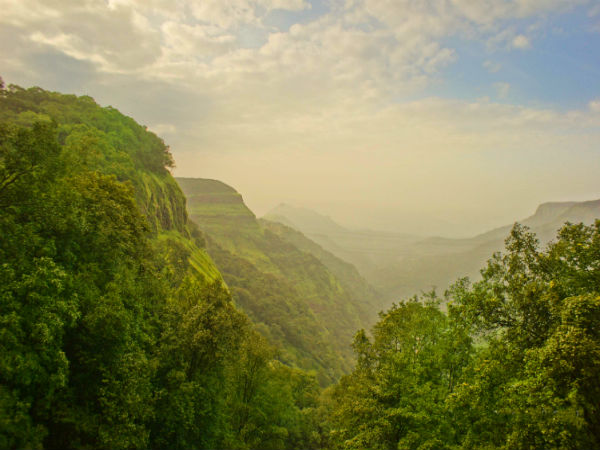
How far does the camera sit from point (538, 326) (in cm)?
1639

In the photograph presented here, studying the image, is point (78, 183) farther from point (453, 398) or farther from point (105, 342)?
point (453, 398)

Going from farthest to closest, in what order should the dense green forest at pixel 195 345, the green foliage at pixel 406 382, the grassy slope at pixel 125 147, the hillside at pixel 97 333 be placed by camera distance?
the grassy slope at pixel 125 147 < the green foliage at pixel 406 382 < the hillside at pixel 97 333 < the dense green forest at pixel 195 345

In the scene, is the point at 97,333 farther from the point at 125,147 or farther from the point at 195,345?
the point at 125,147

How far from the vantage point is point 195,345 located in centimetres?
2272

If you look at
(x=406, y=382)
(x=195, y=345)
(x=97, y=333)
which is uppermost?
(x=97, y=333)

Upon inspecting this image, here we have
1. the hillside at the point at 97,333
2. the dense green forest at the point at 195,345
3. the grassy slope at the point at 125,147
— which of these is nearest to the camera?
the dense green forest at the point at 195,345

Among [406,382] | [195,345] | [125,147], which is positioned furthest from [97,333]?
[125,147]

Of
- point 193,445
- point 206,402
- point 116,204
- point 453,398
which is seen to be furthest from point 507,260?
point 116,204

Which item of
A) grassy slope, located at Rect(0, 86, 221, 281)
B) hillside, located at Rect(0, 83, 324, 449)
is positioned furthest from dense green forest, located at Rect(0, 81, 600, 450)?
grassy slope, located at Rect(0, 86, 221, 281)

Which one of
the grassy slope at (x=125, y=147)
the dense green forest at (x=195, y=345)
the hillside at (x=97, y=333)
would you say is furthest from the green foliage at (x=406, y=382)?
the grassy slope at (x=125, y=147)

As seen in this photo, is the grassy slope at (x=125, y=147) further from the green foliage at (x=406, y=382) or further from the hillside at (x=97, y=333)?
the green foliage at (x=406, y=382)

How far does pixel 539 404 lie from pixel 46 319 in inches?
867

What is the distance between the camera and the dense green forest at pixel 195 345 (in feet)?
42.3

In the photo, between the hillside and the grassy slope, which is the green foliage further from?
the grassy slope
